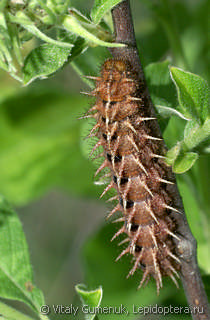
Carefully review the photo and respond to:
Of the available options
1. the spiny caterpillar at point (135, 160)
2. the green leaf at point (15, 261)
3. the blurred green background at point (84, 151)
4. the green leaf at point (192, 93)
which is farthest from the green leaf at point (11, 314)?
the green leaf at point (192, 93)

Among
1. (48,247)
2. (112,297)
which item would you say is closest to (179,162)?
(112,297)

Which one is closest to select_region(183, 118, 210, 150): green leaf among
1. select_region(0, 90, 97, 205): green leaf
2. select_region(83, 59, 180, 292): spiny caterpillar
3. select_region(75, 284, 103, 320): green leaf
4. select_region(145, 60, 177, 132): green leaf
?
select_region(83, 59, 180, 292): spiny caterpillar

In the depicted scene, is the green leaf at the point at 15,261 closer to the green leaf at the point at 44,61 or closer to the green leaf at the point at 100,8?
the green leaf at the point at 44,61

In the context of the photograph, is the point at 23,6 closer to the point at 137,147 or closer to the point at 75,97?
the point at 137,147

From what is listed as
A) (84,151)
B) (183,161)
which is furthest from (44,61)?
(84,151)

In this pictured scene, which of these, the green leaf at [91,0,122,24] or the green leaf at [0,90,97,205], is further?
the green leaf at [0,90,97,205]

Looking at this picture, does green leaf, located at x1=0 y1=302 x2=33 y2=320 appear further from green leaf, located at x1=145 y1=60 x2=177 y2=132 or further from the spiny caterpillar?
green leaf, located at x1=145 y1=60 x2=177 y2=132
